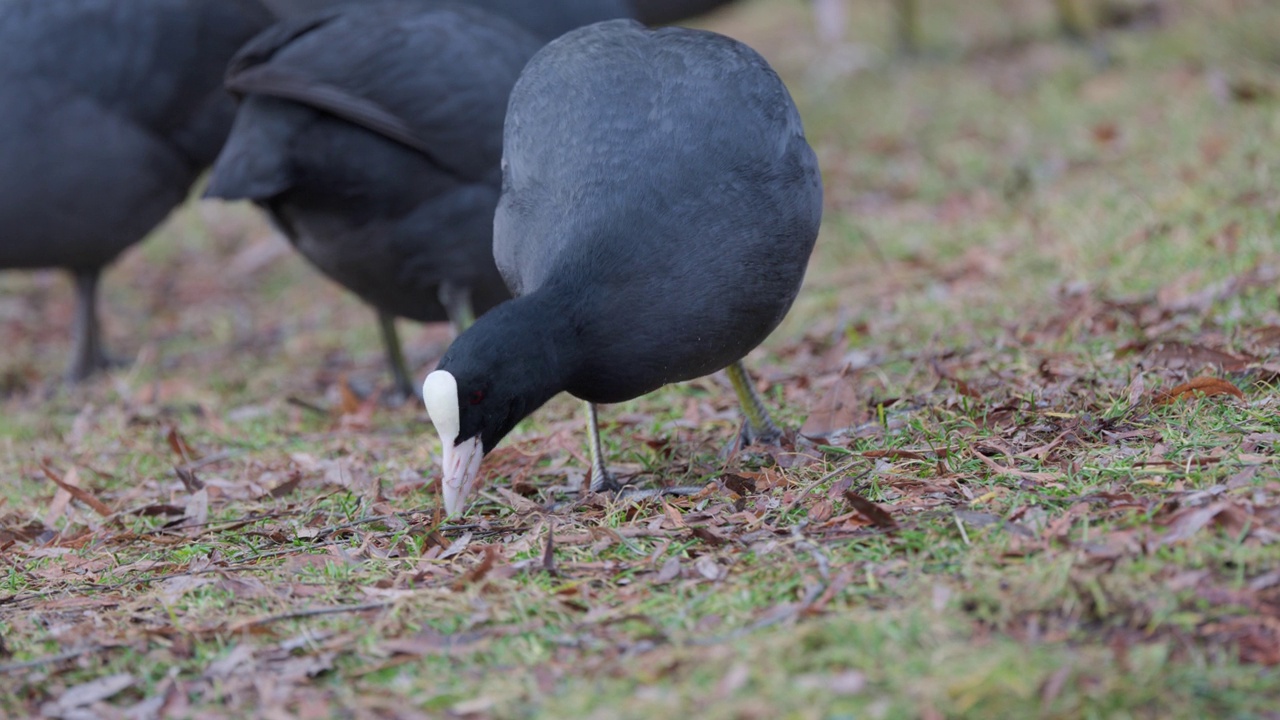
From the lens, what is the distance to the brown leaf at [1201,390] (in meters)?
3.95

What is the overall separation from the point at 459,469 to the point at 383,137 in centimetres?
229

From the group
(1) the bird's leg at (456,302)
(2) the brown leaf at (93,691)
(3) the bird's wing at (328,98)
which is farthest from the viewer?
(1) the bird's leg at (456,302)

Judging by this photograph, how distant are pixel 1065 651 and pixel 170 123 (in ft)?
18.7

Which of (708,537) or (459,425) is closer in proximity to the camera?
(708,537)

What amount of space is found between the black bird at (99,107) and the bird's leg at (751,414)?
366cm

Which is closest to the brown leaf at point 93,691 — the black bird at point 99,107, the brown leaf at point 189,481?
the brown leaf at point 189,481

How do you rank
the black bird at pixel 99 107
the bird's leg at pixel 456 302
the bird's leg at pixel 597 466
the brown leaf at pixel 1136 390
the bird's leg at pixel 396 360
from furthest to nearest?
the black bird at pixel 99 107, the bird's leg at pixel 396 360, the bird's leg at pixel 456 302, the bird's leg at pixel 597 466, the brown leaf at pixel 1136 390

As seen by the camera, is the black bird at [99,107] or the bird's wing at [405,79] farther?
the black bird at [99,107]

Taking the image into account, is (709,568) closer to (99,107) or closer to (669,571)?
(669,571)

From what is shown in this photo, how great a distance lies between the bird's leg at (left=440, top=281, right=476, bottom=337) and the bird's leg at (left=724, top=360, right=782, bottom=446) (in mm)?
1619

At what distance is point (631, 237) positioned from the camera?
3.69 meters

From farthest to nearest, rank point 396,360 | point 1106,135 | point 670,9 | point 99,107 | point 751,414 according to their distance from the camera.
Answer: point 670,9 < point 1106,135 < point 99,107 < point 396,360 < point 751,414

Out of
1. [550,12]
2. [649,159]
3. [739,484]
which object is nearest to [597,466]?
[739,484]

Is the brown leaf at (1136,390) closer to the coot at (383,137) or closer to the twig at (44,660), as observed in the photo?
the coot at (383,137)
